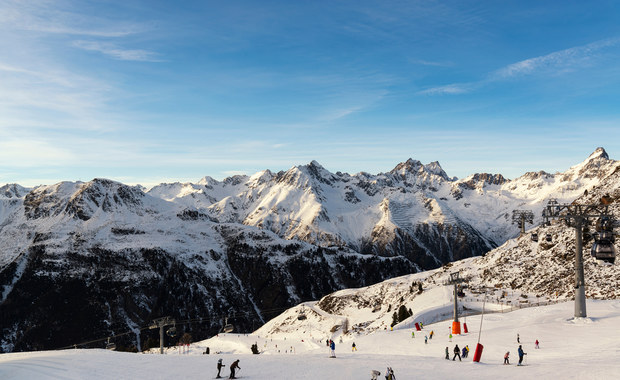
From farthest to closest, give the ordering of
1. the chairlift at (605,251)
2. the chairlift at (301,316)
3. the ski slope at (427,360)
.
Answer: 1. the chairlift at (301,316)
2. the chairlift at (605,251)
3. the ski slope at (427,360)

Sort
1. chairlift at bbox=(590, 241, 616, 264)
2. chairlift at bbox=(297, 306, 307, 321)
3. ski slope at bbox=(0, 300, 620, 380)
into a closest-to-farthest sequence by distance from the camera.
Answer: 1. ski slope at bbox=(0, 300, 620, 380)
2. chairlift at bbox=(590, 241, 616, 264)
3. chairlift at bbox=(297, 306, 307, 321)

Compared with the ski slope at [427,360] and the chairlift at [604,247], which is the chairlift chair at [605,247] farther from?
the ski slope at [427,360]

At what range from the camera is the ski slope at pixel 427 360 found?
3278 cm

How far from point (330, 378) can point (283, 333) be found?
353 ft

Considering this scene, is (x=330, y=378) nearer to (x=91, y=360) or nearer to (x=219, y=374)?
(x=219, y=374)

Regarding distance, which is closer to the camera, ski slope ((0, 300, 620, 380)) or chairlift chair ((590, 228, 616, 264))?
ski slope ((0, 300, 620, 380))

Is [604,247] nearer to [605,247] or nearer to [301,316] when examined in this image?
[605,247]

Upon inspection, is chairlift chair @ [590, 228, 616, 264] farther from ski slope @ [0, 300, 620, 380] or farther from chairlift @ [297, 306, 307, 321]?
chairlift @ [297, 306, 307, 321]

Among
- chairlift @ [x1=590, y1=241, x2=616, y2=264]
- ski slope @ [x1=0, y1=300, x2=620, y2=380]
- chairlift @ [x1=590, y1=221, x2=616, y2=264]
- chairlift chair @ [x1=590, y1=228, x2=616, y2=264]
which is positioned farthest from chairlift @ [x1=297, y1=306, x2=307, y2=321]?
chairlift @ [x1=590, y1=241, x2=616, y2=264]

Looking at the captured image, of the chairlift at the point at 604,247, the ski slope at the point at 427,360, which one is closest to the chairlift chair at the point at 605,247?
the chairlift at the point at 604,247

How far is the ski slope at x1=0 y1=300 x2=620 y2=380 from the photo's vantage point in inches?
1291

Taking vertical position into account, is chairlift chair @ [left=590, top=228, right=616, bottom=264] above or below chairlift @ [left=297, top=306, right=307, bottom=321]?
above

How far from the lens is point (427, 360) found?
128 ft

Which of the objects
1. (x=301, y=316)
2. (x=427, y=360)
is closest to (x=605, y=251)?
(x=427, y=360)
